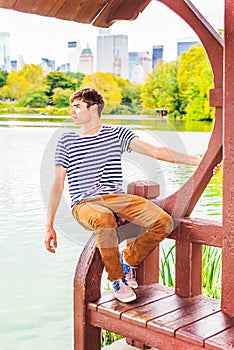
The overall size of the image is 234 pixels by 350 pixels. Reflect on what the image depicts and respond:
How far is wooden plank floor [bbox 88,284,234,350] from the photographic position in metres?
2.29

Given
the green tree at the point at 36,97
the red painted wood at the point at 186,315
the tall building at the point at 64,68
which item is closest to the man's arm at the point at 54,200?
the red painted wood at the point at 186,315

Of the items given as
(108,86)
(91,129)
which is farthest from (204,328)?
(108,86)

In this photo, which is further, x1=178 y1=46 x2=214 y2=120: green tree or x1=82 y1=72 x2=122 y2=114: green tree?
x1=178 y1=46 x2=214 y2=120: green tree

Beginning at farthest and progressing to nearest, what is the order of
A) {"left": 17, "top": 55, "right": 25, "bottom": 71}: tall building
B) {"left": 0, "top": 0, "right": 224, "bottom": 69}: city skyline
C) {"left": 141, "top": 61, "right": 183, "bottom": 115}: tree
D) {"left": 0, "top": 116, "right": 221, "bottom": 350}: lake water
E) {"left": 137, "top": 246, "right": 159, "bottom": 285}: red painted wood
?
1. {"left": 17, "top": 55, "right": 25, "bottom": 71}: tall building
2. {"left": 0, "top": 0, "right": 224, "bottom": 69}: city skyline
3. {"left": 141, "top": 61, "right": 183, "bottom": 115}: tree
4. {"left": 0, "top": 116, "right": 221, "bottom": 350}: lake water
5. {"left": 137, "top": 246, "right": 159, "bottom": 285}: red painted wood

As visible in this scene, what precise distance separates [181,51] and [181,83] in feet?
1.74

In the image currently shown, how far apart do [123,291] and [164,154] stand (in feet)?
1.81

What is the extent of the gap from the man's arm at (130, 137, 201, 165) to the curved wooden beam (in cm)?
5

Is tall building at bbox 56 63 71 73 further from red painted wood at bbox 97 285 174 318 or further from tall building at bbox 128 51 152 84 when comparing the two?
red painted wood at bbox 97 285 174 318

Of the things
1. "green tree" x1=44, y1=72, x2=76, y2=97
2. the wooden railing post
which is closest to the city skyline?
"green tree" x1=44, y1=72, x2=76, y2=97

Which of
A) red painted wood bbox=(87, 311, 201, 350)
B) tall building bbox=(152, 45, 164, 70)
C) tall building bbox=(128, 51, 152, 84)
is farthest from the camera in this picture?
tall building bbox=(152, 45, 164, 70)

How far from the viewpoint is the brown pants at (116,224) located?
255cm

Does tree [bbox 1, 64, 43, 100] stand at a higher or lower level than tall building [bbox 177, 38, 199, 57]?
lower

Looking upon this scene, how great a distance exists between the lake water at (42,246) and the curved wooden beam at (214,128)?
0.47 ft

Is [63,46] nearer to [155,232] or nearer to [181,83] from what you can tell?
[181,83]
